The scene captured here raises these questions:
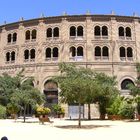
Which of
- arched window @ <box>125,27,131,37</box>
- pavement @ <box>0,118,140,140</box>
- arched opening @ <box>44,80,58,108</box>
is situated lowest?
pavement @ <box>0,118,140,140</box>

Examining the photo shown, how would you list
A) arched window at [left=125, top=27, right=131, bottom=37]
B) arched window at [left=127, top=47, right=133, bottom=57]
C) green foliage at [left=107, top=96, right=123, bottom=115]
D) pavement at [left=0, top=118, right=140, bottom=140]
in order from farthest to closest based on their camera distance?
arched window at [left=125, top=27, right=131, bottom=37], arched window at [left=127, top=47, right=133, bottom=57], green foliage at [left=107, top=96, right=123, bottom=115], pavement at [left=0, top=118, right=140, bottom=140]

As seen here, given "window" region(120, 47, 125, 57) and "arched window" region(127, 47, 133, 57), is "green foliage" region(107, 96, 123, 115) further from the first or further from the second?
"arched window" region(127, 47, 133, 57)

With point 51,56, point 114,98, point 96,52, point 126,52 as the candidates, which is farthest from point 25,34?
point 114,98

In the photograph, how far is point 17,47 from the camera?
4969 cm

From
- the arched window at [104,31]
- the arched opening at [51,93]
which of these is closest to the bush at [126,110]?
the arched opening at [51,93]

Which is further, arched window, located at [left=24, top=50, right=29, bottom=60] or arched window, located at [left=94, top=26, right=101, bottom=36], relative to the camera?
arched window, located at [left=24, top=50, right=29, bottom=60]

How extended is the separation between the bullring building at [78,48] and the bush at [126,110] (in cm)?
1062

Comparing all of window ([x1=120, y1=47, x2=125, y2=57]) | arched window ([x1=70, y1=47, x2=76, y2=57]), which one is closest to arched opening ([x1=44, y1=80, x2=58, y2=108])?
arched window ([x1=70, y1=47, x2=76, y2=57])

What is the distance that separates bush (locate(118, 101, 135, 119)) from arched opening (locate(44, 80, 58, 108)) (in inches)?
548

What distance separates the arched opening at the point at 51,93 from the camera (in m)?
46.9

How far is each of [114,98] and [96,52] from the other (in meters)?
13.9

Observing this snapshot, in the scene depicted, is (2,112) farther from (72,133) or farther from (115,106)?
(72,133)

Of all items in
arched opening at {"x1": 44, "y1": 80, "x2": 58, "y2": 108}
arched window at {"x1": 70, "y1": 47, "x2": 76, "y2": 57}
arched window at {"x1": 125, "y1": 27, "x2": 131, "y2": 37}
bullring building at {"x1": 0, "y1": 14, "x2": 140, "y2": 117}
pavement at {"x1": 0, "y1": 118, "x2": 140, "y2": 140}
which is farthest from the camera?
arched window at {"x1": 125, "y1": 27, "x2": 131, "y2": 37}

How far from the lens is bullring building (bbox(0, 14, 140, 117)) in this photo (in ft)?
152
